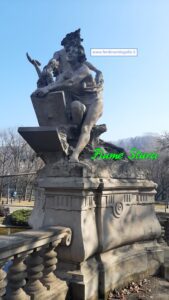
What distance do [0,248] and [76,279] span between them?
68.7 inches

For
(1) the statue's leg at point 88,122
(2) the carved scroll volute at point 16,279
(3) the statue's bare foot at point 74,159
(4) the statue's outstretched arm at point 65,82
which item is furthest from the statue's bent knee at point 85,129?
(2) the carved scroll volute at point 16,279

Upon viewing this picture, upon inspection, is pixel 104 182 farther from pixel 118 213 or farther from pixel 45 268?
pixel 45 268

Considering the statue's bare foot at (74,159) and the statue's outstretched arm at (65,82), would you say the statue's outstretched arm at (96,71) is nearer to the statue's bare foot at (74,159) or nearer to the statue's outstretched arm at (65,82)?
the statue's outstretched arm at (65,82)

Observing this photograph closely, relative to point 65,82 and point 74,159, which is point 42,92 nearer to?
point 65,82

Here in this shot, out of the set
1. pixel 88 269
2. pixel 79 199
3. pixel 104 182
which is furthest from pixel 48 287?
pixel 104 182

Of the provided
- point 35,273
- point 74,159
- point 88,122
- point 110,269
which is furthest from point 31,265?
point 88,122

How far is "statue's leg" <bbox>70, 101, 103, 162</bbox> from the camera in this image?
5270 mm

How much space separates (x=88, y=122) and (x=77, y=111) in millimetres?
281

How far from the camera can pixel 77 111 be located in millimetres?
5430

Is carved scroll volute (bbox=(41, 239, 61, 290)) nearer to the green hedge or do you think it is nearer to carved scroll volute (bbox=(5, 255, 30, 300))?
carved scroll volute (bbox=(5, 255, 30, 300))

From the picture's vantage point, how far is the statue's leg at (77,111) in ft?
17.7

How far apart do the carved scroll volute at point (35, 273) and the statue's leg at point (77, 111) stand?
2669 millimetres

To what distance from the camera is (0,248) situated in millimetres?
2717

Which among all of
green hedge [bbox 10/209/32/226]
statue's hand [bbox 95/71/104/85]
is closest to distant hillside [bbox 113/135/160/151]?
green hedge [bbox 10/209/32/226]
